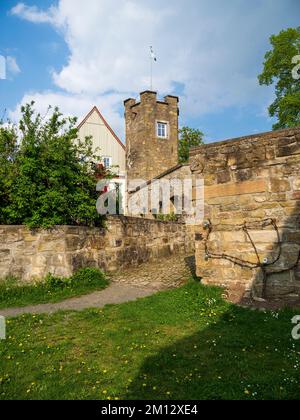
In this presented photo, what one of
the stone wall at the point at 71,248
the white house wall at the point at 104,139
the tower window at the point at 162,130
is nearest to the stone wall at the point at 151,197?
the tower window at the point at 162,130

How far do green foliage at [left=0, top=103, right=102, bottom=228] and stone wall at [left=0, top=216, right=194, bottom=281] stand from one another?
1.15 feet

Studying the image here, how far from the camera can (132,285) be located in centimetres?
877

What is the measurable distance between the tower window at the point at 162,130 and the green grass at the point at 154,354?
24.6 metres

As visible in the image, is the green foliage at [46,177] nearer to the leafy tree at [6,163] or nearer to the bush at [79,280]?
the leafy tree at [6,163]

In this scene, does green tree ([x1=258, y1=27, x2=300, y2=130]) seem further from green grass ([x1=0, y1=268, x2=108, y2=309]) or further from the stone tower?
green grass ([x1=0, y1=268, x2=108, y2=309])

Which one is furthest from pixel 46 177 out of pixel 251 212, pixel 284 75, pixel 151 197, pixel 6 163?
pixel 284 75

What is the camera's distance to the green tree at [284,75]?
70.7 feet

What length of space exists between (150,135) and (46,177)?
69.0 feet

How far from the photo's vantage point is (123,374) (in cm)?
382

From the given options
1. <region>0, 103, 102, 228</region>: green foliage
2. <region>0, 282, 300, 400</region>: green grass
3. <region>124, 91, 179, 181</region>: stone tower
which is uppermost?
<region>124, 91, 179, 181</region>: stone tower

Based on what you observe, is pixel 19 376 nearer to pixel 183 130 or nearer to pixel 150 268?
pixel 150 268

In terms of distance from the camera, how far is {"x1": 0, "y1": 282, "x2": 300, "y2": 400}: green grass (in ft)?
11.4

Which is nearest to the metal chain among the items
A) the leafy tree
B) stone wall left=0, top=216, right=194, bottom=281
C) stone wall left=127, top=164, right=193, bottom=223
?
stone wall left=0, top=216, right=194, bottom=281
